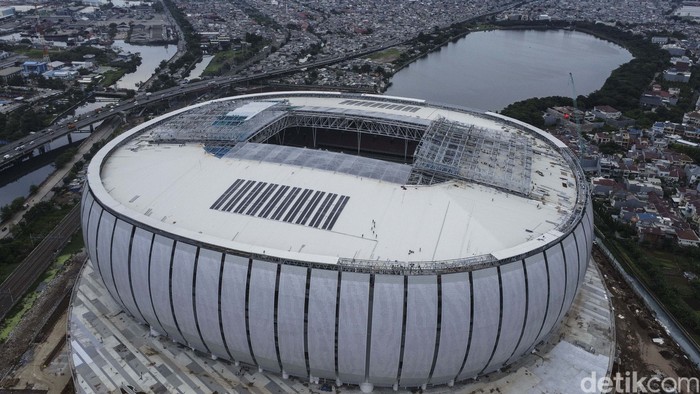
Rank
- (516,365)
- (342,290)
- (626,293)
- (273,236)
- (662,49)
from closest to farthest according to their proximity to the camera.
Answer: (342,290)
(273,236)
(516,365)
(626,293)
(662,49)

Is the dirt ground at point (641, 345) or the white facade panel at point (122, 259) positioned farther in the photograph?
the dirt ground at point (641, 345)

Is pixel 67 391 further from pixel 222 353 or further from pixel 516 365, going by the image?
pixel 516 365

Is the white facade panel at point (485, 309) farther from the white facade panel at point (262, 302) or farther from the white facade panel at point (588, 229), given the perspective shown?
the white facade panel at point (262, 302)

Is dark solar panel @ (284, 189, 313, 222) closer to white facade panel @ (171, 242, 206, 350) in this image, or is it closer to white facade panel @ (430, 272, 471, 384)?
white facade panel @ (171, 242, 206, 350)

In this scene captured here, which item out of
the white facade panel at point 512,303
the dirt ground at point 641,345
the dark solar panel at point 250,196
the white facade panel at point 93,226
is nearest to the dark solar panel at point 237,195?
the dark solar panel at point 250,196

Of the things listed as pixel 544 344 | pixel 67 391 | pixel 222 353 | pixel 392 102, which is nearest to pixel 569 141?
pixel 392 102

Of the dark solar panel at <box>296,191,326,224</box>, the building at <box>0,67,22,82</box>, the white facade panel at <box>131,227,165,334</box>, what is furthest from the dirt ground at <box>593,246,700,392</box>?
the building at <box>0,67,22,82</box>

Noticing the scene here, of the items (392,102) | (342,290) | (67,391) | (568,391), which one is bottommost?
(67,391)
